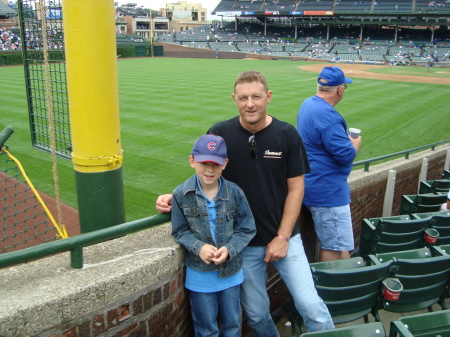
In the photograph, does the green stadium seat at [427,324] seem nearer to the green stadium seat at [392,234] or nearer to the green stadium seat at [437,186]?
the green stadium seat at [392,234]

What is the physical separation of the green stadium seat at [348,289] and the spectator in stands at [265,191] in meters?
0.14

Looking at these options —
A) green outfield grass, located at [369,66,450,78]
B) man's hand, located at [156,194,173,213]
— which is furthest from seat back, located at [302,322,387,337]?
green outfield grass, located at [369,66,450,78]

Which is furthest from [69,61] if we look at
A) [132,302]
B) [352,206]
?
[352,206]

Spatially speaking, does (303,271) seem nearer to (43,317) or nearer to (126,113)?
(43,317)

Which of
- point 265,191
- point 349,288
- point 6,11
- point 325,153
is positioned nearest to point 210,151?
point 265,191

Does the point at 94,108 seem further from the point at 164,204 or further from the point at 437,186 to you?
the point at 437,186

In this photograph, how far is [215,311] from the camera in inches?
102

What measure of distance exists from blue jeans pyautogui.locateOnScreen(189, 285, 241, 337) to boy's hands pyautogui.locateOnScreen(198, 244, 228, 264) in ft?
0.88

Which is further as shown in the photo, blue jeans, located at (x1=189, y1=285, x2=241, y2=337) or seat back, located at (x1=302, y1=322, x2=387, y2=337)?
blue jeans, located at (x1=189, y1=285, x2=241, y2=337)

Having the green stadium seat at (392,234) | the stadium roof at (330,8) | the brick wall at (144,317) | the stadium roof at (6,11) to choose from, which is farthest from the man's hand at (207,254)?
the stadium roof at (330,8)

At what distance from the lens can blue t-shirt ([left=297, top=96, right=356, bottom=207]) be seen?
3.55 meters

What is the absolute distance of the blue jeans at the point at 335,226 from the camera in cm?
367

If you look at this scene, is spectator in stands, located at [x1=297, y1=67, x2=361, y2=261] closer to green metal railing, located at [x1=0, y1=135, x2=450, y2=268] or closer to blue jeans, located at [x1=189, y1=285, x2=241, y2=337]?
blue jeans, located at [x1=189, y1=285, x2=241, y2=337]

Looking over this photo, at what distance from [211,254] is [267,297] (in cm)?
69
